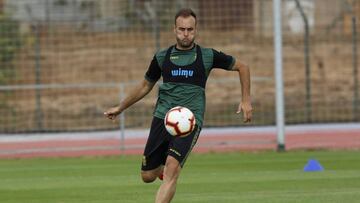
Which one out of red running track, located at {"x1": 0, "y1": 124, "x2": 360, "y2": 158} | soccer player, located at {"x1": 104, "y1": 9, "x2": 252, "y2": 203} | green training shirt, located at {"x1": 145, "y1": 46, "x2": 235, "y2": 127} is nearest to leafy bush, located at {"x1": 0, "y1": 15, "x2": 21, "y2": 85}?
red running track, located at {"x1": 0, "y1": 124, "x2": 360, "y2": 158}

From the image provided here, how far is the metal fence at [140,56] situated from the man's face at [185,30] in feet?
44.8

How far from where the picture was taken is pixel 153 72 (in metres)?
11.4

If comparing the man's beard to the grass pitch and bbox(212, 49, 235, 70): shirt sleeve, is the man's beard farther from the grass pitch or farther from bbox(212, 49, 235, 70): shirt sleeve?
the grass pitch

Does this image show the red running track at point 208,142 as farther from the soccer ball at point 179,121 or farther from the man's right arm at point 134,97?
Result: the soccer ball at point 179,121

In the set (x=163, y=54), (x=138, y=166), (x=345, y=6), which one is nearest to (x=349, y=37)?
(x=345, y=6)

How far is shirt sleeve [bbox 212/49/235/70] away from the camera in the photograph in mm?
11129

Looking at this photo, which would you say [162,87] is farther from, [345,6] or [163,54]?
[345,6]

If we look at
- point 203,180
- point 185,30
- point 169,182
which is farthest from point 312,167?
point 169,182

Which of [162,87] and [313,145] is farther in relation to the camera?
[313,145]

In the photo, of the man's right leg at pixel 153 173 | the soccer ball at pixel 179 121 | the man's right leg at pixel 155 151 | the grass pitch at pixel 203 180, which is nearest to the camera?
the soccer ball at pixel 179 121

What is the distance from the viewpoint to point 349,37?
3045 cm

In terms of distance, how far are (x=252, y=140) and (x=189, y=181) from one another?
24.2ft

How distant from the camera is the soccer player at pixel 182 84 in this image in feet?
35.4

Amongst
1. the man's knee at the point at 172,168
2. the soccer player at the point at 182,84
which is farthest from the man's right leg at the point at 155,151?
the man's knee at the point at 172,168
